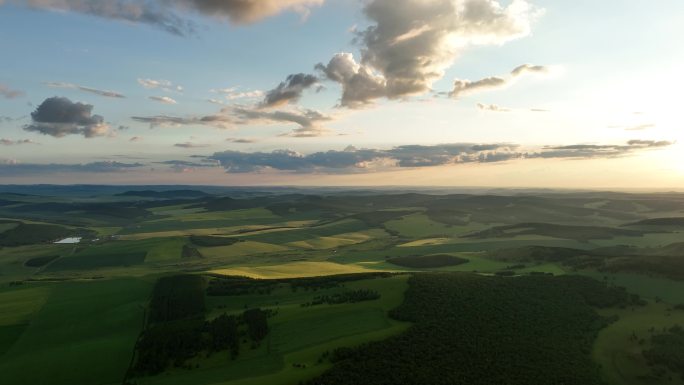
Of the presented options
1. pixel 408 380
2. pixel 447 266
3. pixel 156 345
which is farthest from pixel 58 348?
pixel 447 266

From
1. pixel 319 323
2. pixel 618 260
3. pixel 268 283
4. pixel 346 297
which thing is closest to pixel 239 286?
pixel 268 283

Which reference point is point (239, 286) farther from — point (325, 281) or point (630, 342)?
point (630, 342)

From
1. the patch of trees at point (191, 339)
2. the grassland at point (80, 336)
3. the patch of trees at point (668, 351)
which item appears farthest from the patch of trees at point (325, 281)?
the patch of trees at point (668, 351)

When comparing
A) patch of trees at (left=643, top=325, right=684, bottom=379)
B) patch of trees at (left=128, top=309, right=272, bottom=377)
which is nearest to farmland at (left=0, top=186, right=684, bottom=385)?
patch of trees at (left=128, top=309, right=272, bottom=377)

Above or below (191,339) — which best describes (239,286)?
above

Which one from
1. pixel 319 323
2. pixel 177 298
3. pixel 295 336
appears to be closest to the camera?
pixel 295 336
